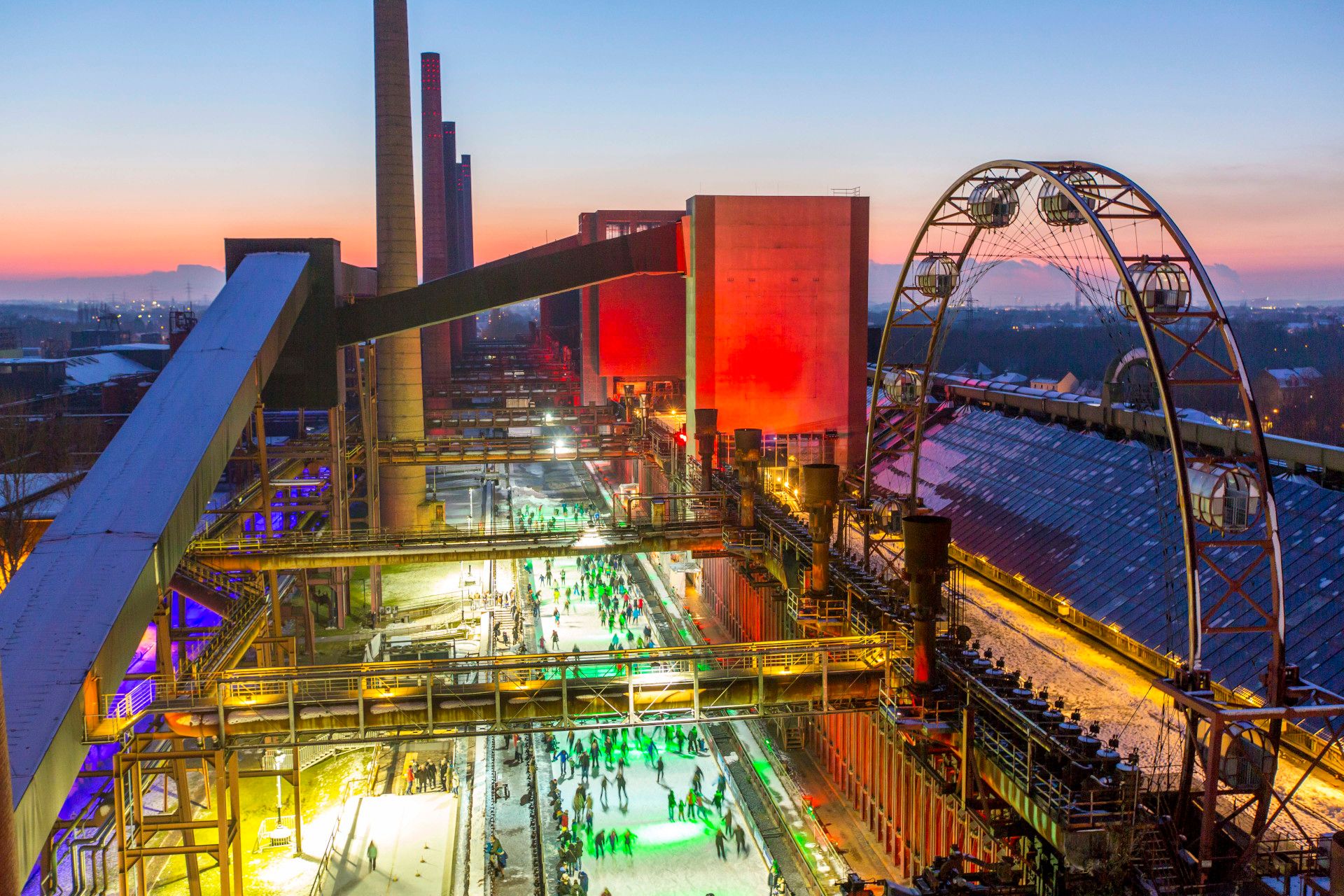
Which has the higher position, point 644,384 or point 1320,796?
point 644,384

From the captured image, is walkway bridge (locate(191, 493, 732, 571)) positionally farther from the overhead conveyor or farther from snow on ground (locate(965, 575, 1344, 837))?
snow on ground (locate(965, 575, 1344, 837))

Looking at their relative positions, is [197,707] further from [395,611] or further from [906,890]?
[395,611]

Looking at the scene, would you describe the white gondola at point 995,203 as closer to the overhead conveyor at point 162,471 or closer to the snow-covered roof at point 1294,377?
the overhead conveyor at point 162,471

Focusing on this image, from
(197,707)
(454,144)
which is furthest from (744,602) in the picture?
(454,144)

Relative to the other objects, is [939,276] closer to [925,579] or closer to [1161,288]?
[1161,288]

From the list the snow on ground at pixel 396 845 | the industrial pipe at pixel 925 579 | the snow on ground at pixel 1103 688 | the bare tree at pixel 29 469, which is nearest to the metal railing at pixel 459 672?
the industrial pipe at pixel 925 579

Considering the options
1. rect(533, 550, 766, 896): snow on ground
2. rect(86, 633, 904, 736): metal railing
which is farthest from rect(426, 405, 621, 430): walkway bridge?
rect(86, 633, 904, 736): metal railing
